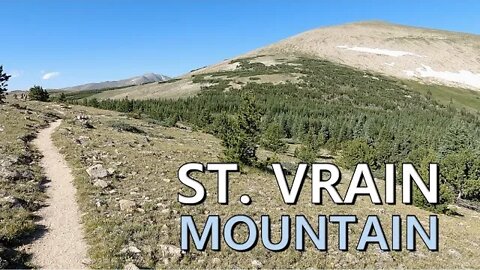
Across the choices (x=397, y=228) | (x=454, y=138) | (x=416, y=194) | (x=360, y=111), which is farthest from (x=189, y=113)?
(x=397, y=228)

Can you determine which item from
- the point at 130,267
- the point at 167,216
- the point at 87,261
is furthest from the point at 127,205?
the point at 130,267

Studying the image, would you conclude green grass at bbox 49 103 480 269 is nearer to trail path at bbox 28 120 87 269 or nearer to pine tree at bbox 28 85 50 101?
trail path at bbox 28 120 87 269

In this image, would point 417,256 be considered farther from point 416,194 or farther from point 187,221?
point 416,194

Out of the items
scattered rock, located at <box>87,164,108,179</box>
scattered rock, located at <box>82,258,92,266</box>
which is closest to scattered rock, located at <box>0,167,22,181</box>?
scattered rock, located at <box>87,164,108,179</box>

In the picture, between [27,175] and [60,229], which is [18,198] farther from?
[27,175]

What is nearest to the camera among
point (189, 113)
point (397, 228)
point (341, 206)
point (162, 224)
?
point (162, 224)

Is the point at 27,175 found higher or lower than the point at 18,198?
higher
